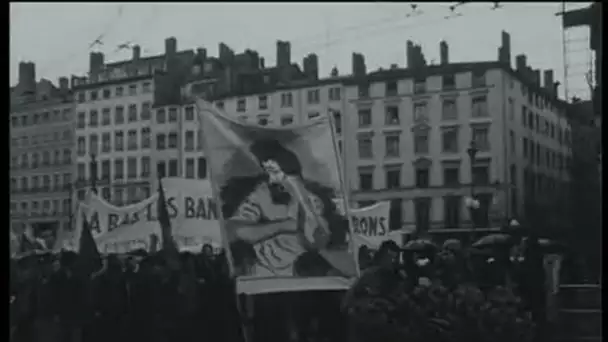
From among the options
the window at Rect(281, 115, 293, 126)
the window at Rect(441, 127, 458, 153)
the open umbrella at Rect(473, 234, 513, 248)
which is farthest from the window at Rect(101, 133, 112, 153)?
the open umbrella at Rect(473, 234, 513, 248)

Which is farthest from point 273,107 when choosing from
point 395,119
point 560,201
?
point 560,201

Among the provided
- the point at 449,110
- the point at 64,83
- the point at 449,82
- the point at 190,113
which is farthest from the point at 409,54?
the point at 64,83

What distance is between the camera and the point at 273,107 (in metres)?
6.04

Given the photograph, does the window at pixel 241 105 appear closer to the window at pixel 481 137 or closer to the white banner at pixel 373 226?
the white banner at pixel 373 226

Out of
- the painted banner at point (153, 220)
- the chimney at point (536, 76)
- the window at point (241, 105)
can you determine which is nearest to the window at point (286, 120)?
the window at point (241, 105)

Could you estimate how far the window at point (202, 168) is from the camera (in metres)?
6.18

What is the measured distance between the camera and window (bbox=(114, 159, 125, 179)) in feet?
20.7

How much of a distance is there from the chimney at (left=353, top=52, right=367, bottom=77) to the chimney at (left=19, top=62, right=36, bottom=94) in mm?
2544

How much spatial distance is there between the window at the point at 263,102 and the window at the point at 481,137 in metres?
1.51

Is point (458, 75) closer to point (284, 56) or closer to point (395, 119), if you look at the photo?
point (395, 119)

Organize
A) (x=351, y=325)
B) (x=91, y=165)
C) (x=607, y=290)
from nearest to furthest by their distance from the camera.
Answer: (x=607, y=290) < (x=351, y=325) < (x=91, y=165)

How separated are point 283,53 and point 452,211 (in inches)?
66.2

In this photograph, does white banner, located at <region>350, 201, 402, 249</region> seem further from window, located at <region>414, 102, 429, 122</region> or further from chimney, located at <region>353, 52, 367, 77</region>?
chimney, located at <region>353, 52, 367, 77</region>

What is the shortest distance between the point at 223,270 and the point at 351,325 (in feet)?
3.40
